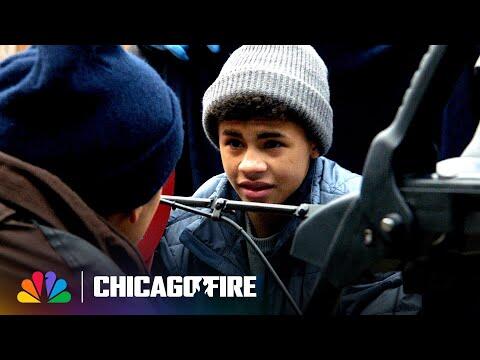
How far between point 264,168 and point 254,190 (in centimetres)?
4

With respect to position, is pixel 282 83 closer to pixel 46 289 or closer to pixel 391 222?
pixel 46 289

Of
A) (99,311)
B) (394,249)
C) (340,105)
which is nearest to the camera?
(394,249)

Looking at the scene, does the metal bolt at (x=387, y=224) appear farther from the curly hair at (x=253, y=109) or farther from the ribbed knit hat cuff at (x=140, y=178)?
the curly hair at (x=253, y=109)

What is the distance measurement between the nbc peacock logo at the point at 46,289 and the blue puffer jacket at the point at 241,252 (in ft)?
0.87

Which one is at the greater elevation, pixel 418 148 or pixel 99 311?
pixel 418 148

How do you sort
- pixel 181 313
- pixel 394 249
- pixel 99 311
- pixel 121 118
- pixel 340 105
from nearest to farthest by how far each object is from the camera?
pixel 394 249 < pixel 121 118 < pixel 99 311 < pixel 181 313 < pixel 340 105

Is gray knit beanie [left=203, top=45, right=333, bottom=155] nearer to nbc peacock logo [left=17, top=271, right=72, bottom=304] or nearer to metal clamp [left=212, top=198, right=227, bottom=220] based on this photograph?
metal clamp [left=212, top=198, right=227, bottom=220]

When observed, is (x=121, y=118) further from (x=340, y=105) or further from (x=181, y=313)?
(x=340, y=105)

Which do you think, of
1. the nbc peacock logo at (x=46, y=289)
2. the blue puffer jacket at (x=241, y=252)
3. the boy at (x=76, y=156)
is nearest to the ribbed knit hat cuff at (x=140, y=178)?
the boy at (x=76, y=156)

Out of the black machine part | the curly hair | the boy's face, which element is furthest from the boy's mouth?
the black machine part

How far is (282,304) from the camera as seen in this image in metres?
1.33

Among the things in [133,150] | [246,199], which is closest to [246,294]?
[246,199]

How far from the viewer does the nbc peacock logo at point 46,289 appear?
952 millimetres

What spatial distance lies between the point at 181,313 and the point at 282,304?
197mm
